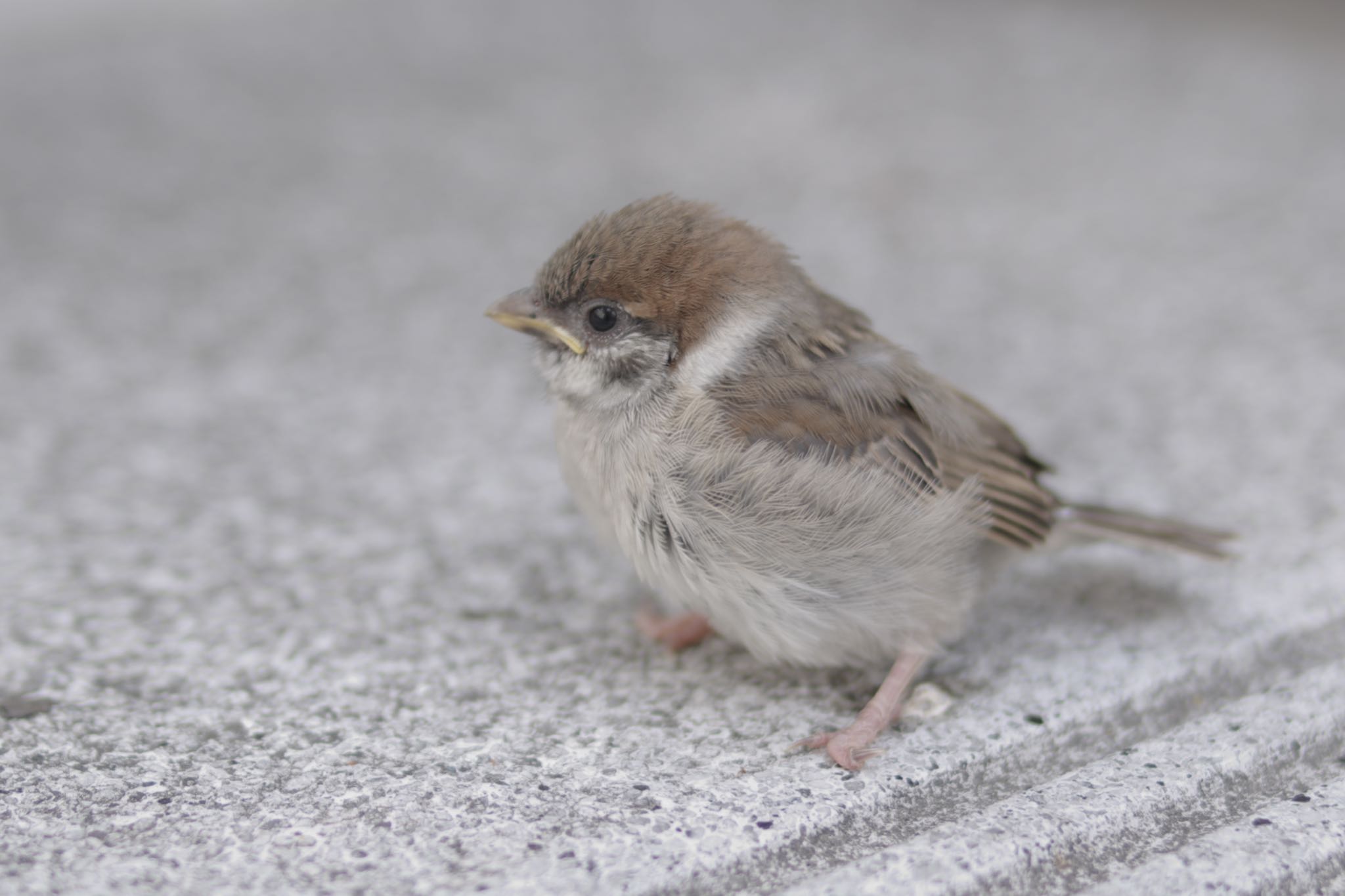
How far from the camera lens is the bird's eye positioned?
8.35 ft

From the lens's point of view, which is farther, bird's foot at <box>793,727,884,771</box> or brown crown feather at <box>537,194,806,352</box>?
brown crown feather at <box>537,194,806,352</box>

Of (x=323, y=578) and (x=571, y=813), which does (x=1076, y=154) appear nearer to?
(x=323, y=578)

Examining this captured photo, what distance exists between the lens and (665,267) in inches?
98.0

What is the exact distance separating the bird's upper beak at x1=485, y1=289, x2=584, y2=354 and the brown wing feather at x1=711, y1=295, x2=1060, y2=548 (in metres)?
0.38

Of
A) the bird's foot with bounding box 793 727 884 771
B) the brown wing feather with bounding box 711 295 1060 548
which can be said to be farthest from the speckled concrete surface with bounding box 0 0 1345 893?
the brown wing feather with bounding box 711 295 1060 548

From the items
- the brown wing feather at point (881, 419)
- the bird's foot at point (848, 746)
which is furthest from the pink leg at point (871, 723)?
the brown wing feather at point (881, 419)

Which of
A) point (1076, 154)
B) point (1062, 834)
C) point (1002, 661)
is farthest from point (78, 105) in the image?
point (1062, 834)

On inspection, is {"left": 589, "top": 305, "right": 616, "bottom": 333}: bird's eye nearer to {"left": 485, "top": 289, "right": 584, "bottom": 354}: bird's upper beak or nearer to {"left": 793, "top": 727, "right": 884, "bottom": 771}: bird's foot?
{"left": 485, "top": 289, "right": 584, "bottom": 354}: bird's upper beak

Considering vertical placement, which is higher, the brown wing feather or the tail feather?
the brown wing feather

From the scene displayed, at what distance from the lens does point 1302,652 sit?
255 centimetres

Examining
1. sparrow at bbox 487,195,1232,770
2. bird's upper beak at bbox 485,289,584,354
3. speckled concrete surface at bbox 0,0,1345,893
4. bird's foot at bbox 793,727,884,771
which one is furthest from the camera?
bird's upper beak at bbox 485,289,584,354

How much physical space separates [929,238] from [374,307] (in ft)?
6.95

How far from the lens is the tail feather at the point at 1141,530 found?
271 centimetres

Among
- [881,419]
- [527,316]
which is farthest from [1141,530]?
[527,316]
